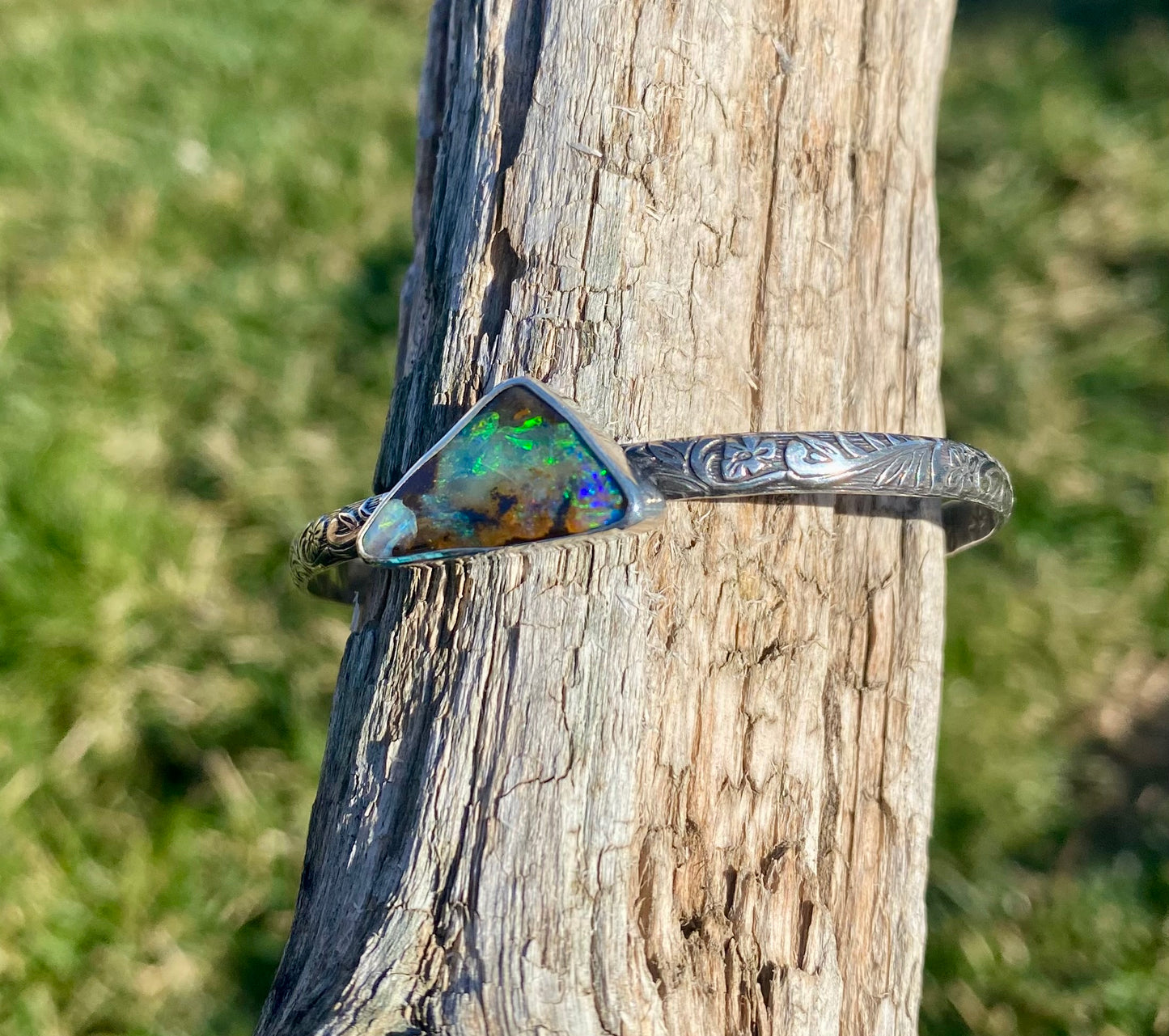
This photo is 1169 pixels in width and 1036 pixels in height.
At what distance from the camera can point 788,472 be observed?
1.25m

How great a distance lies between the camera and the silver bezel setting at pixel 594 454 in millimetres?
1185

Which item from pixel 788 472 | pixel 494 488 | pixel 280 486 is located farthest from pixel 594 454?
pixel 280 486

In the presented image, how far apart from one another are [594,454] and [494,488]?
0.14 meters

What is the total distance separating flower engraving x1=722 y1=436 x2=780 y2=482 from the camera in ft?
4.05

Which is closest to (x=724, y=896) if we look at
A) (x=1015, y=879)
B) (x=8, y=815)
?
(x=1015, y=879)

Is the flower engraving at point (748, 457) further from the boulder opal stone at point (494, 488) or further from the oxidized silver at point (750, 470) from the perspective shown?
the boulder opal stone at point (494, 488)

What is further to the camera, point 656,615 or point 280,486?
point 280,486

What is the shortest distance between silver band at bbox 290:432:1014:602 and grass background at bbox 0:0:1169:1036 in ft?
4.24

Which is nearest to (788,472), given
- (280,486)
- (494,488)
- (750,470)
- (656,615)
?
(750,470)

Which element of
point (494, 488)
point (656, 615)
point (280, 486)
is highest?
point (280, 486)

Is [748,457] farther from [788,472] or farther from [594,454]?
[594,454]

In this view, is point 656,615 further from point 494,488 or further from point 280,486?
point 280,486

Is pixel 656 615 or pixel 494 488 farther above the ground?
pixel 494 488

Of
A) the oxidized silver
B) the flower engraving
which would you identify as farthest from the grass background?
the flower engraving
